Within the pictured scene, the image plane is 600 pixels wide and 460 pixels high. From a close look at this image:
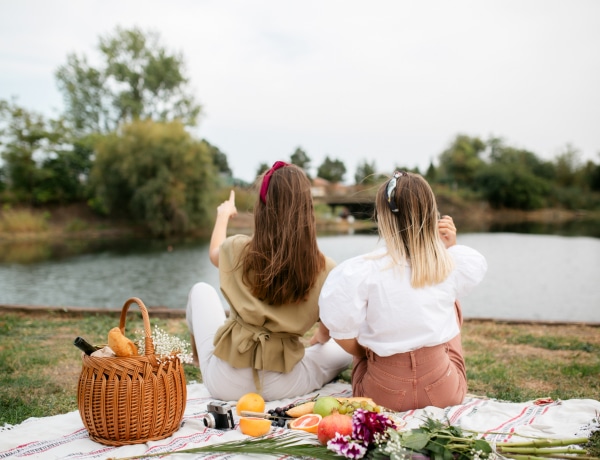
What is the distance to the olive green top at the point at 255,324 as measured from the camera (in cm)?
290

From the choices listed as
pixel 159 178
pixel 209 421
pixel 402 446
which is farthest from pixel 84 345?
pixel 159 178

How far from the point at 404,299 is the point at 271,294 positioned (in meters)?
0.80

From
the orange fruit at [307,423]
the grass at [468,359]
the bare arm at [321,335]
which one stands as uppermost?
the bare arm at [321,335]

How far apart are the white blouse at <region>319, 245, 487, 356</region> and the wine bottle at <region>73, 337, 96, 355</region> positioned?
1.11 meters

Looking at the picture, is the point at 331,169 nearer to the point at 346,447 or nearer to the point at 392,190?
the point at 392,190

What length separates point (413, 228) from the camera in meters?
2.52

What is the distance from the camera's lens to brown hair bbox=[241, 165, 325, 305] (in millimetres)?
2826

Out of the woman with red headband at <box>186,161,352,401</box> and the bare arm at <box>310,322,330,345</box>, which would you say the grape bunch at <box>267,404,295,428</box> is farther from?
the bare arm at <box>310,322,330,345</box>

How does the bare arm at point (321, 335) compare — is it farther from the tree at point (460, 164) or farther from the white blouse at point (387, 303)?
the tree at point (460, 164)

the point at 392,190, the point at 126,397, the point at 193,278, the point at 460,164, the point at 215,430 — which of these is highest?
the point at 460,164

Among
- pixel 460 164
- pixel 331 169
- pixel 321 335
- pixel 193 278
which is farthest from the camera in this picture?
pixel 331 169

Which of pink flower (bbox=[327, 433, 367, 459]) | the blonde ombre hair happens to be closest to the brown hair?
the blonde ombre hair

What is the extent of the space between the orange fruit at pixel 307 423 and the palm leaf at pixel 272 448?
5.3 inches

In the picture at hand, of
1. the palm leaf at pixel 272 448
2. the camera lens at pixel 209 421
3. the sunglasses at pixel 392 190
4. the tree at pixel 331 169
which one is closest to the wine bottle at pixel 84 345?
the palm leaf at pixel 272 448
